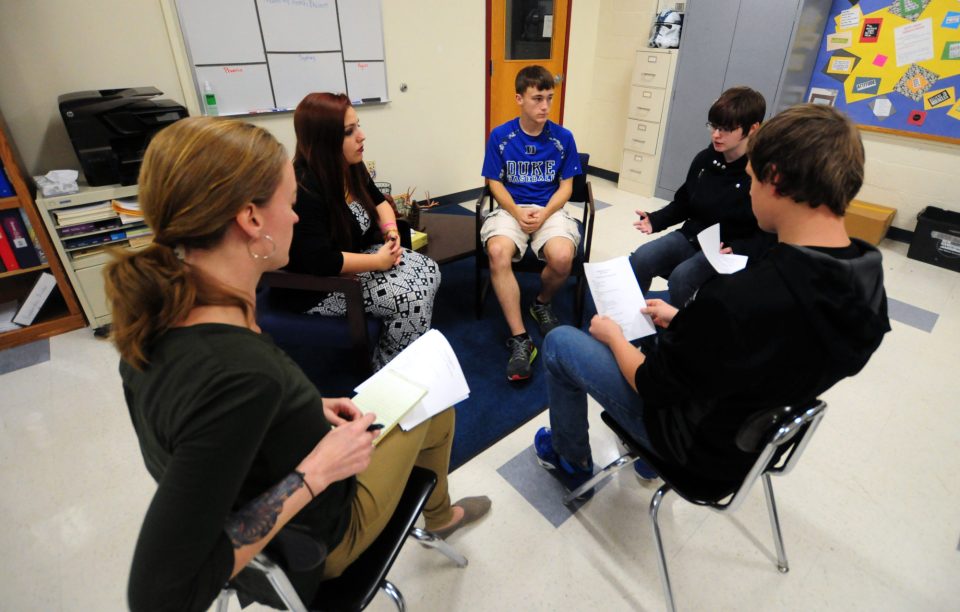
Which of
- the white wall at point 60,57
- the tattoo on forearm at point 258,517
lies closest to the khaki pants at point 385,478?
the tattoo on forearm at point 258,517

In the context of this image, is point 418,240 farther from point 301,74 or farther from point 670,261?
point 301,74

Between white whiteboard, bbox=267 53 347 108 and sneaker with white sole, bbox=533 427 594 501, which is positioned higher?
white whiteboard, bbox=267 53 347 108

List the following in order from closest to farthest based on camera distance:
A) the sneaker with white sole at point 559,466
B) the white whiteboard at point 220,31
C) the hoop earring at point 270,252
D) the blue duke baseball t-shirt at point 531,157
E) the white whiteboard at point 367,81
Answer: the hoop earring at point 270,252 < the sneaker with white sole at point 559,466 < the blue duke baseball t-shirt at point 531,157 < the white whiteboard at point 220,31 < the white whiteboard at point 367,81

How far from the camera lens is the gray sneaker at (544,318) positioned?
2.41m

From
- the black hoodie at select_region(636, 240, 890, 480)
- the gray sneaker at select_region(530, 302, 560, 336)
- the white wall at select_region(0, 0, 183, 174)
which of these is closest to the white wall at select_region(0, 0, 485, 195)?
the white wall at select_region(0, 0, 183, 174)

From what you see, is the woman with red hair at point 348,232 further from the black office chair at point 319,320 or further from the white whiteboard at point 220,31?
the white whiteboard at point 220,31

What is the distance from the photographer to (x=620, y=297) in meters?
1.54

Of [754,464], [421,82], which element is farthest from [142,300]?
[421,82]

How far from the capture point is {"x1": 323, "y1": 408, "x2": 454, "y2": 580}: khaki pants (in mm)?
907

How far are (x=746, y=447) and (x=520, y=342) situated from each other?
126cm

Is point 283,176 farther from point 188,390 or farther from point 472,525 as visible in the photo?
point 472,525

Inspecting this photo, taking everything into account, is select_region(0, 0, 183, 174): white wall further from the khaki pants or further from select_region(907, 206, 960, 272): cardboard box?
select_region(907, 206, 960, 272): cardboard box

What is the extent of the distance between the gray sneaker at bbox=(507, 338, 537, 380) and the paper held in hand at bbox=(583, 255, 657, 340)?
603 mm

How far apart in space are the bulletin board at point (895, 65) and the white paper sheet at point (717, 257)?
7.69 feet
